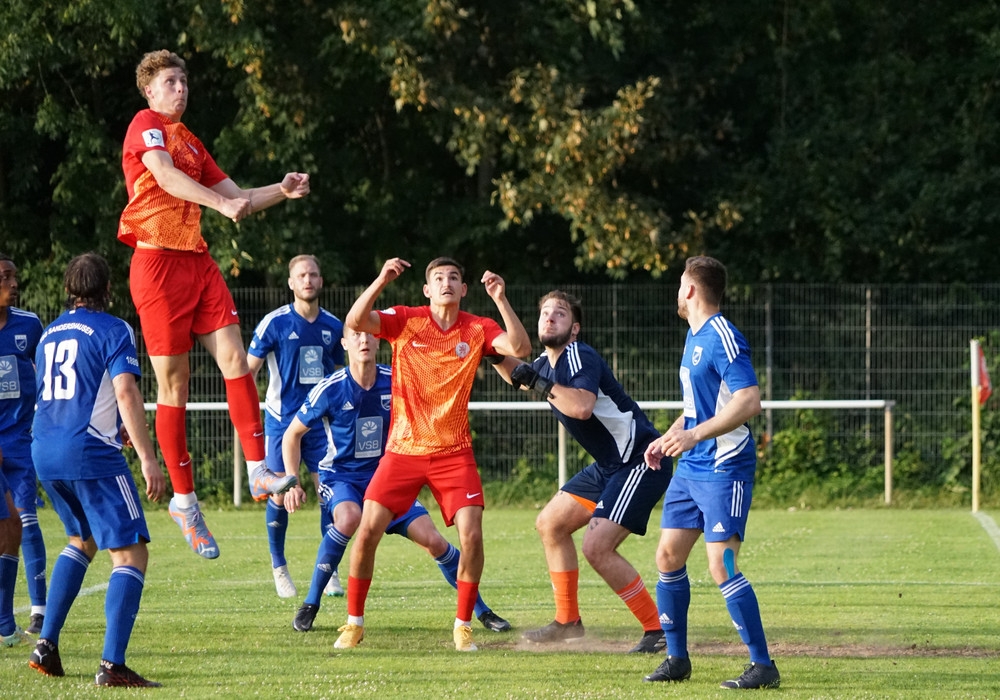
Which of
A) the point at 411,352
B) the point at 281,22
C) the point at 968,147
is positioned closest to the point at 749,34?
the point at 968,147

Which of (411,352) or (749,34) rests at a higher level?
(749,34)

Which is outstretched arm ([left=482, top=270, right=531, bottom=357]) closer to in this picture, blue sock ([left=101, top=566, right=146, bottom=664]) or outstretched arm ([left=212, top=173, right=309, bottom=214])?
outstretched arm ([left=212, top=173, right=309, bottom=214])

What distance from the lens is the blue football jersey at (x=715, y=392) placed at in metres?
6.46

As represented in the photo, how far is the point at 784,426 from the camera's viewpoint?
56.9ft

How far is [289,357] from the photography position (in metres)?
10.3

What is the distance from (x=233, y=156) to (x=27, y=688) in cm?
1268

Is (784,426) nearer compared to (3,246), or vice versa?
(784,426)

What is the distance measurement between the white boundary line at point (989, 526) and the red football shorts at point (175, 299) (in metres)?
8.30

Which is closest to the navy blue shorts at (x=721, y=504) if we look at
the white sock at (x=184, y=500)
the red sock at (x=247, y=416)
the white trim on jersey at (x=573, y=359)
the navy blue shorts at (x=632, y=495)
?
the navy blue shorts at (x=632, y=495)

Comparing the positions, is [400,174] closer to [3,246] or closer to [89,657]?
[3,246]

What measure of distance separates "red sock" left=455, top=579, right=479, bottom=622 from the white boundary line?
6.65 m

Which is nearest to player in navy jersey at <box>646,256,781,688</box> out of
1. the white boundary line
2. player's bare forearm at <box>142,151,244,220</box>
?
player's bare forearm at <box>142,151,244,220</box>

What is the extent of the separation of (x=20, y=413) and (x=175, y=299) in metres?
1.93

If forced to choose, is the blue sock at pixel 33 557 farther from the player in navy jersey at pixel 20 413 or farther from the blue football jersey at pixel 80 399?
the blue football jersey at pixel 80 399
